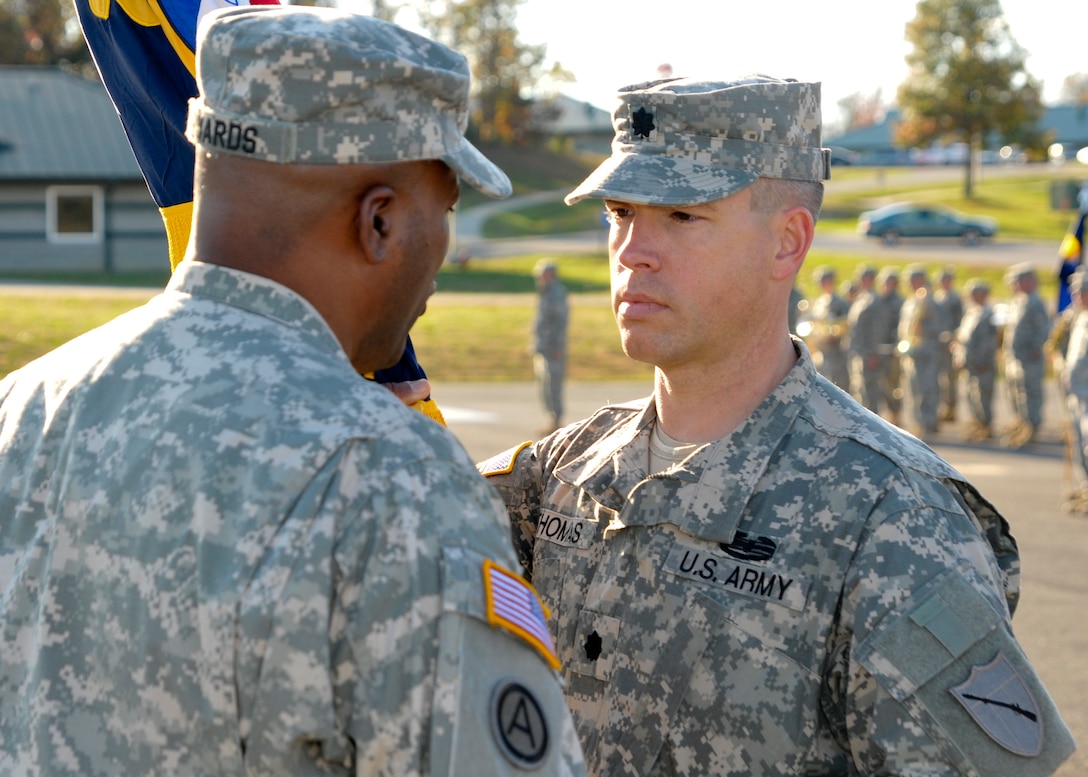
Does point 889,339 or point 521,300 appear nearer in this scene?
point 889,339

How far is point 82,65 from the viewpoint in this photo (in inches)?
2276

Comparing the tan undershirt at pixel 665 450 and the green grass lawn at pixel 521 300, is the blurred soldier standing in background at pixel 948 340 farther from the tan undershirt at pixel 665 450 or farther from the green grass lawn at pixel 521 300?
the tan undershirt at pixel 665 450

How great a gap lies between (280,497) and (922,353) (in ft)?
56.0

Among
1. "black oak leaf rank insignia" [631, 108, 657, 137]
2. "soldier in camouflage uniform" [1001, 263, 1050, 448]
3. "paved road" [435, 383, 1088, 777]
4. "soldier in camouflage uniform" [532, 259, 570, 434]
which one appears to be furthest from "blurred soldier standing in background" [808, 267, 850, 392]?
"black oak leaf rank insignia" [631, 108, 657, 137]

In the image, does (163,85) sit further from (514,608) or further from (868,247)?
(868,247)

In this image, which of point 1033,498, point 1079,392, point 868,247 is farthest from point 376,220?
point 868,247

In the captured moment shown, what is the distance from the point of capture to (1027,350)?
54.4 feet

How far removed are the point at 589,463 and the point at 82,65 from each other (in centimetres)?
5993

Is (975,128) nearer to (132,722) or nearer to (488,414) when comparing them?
(488,414)

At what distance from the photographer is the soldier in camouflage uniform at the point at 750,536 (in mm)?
2297

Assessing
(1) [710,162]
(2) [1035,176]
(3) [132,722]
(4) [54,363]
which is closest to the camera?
(3) [132,722]

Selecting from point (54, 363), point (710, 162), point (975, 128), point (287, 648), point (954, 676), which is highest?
point (975, 128)

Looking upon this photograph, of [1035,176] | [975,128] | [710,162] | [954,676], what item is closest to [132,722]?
[954,676]

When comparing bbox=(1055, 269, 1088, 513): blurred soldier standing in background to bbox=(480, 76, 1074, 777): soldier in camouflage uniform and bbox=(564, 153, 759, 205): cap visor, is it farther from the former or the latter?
bbox=(564, 153, 759, 205): cap visor
